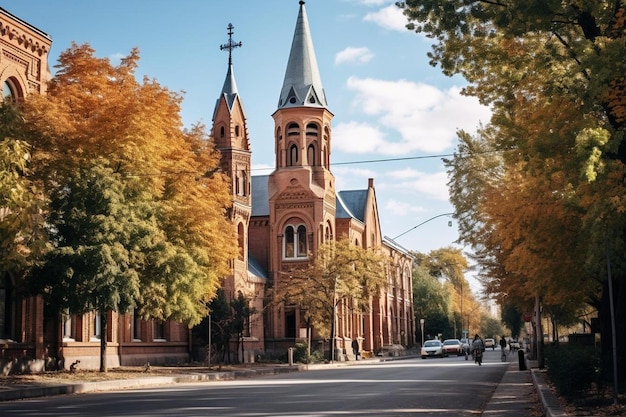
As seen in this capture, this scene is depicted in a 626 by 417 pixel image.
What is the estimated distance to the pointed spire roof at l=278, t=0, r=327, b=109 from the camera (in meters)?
66.4

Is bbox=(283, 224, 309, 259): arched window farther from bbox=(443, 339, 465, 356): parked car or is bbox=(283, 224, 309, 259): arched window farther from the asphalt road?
the asphalt road

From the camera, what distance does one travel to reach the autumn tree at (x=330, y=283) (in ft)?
181

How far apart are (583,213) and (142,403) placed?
11516 mm

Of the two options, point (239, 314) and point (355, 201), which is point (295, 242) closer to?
point (355, 201)

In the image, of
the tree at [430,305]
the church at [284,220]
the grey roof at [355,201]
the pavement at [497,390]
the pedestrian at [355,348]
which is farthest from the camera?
the tree at [430,305]

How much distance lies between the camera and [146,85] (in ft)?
106

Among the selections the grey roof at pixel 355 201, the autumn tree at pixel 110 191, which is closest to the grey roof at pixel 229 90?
the grey roof at pixel 355 201

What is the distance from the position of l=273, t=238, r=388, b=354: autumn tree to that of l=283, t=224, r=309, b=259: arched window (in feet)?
22.6

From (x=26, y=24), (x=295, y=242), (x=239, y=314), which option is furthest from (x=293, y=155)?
(x=26, y=24)

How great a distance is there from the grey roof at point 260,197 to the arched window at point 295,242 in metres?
3.52

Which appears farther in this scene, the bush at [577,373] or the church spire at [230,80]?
the church spire at [230,80]

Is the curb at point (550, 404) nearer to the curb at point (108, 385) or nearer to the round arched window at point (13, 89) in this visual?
the curb at point (108, 385)

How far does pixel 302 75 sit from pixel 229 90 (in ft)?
29.0

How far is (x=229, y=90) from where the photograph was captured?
199ft
